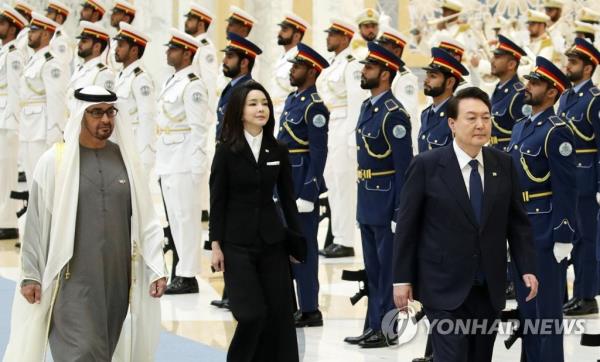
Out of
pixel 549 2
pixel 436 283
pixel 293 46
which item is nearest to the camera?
pixel 436 283

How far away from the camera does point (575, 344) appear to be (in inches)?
352

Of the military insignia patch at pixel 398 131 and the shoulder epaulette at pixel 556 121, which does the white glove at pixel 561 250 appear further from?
the military insignia patch at pixel 398 131

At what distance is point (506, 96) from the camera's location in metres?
10.3

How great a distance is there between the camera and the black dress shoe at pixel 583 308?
32.1 feet

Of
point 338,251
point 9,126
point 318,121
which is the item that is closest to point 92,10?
point 9,126

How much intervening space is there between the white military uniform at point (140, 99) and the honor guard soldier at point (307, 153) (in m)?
2.40

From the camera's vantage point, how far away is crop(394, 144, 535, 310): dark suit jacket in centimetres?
638

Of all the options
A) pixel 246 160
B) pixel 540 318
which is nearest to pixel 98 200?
pixel 246 160

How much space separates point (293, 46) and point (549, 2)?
3.05 m

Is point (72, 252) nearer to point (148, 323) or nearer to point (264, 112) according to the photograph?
point (148, 323)

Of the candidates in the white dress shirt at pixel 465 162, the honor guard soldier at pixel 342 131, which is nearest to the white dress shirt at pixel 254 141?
the white dress shirt at pixel 465 162

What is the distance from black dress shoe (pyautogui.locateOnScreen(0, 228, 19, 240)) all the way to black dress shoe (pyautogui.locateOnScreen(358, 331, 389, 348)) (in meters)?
5.93

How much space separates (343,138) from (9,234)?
3.46m

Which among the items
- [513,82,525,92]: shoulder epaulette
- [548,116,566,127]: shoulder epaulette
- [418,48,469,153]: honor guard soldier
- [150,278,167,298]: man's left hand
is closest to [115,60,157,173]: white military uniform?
[513,82,525,92]: shoulder epaulette
